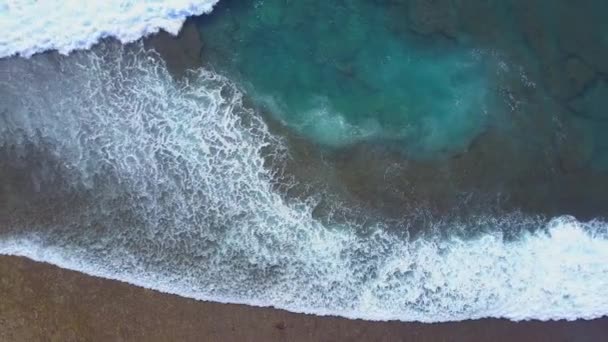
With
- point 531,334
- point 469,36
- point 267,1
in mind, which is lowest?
point 531,334

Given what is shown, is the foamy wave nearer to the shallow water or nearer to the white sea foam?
the white sea foam

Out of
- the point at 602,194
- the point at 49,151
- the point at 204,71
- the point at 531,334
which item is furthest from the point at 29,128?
the point at 602,194

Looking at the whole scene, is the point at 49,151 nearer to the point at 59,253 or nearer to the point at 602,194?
the point at 59,253

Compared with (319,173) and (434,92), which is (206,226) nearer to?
(319,173)

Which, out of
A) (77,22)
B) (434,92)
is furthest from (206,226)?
(434,92)

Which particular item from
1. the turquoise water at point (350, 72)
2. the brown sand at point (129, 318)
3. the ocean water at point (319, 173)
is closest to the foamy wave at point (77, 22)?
the ocean water at point (319, 173)

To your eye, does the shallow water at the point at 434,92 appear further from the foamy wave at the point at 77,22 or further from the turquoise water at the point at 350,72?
the foamy wave at the point at 77,22
